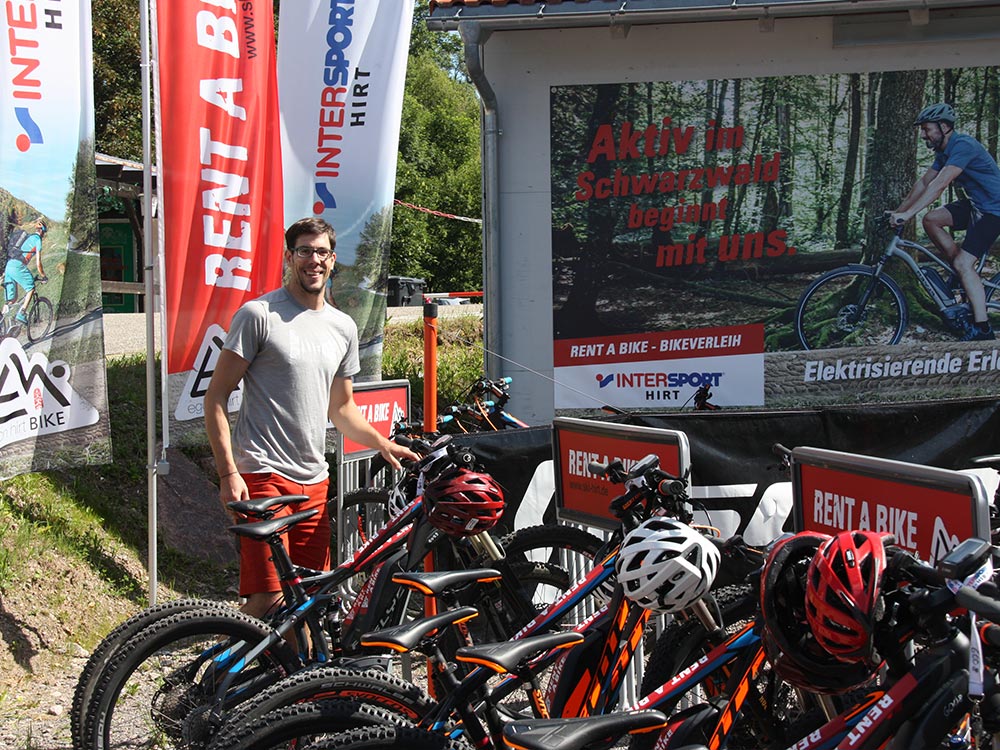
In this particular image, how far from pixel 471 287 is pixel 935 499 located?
32.2 meters

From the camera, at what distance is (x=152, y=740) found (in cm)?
442

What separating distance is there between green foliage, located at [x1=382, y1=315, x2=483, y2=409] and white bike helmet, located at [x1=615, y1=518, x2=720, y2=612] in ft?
30.5

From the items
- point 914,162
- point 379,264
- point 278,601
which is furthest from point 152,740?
point 914,162

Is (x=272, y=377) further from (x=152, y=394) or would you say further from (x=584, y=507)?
(x=152, y=394)

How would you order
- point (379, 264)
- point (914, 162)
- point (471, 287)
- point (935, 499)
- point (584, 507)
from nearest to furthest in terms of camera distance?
1. point (935, 499)
2. point (584, 507)
3. point (379, 264)
4. point (914, 162)
5. point (471, 287)

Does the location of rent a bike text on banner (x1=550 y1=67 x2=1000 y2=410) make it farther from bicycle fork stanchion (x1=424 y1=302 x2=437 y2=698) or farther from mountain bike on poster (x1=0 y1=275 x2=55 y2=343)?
mountain bike on poster (x1=0 y1=275 x2=55 y2=343)

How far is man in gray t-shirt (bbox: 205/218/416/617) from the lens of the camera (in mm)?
4938

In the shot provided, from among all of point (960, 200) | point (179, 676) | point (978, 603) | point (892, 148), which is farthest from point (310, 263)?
point (960, 200)

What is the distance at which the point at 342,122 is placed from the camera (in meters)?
8.08

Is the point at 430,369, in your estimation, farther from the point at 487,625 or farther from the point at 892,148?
the point at 892,148

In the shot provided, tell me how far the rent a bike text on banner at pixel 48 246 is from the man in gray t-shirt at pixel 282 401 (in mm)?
1663

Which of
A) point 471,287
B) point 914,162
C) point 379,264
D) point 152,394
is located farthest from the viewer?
point 471,287

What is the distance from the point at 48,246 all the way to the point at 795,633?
4.91 meters

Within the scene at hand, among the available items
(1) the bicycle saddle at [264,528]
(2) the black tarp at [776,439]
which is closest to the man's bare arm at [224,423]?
(1) the bicycle saddle at [264,528]
